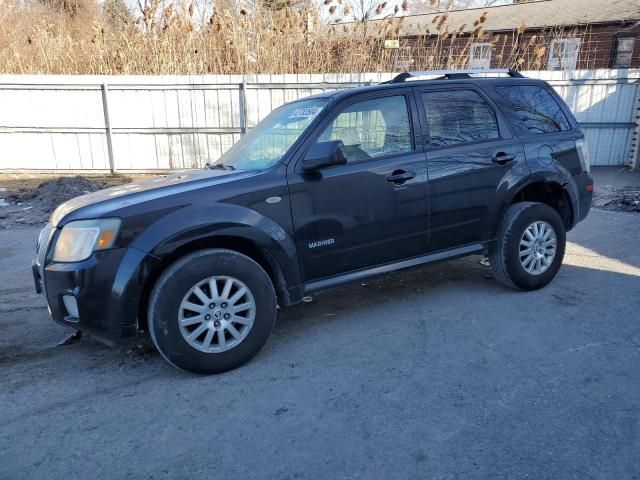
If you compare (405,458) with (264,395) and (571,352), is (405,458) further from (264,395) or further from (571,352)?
(571,352)

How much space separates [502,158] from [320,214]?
1833 millimetres

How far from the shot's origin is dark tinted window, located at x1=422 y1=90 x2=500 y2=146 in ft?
13.5

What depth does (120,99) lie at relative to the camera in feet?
38.5

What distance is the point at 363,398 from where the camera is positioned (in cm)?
294

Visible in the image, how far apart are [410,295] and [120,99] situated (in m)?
9.97

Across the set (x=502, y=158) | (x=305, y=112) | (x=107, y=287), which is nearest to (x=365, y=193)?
(x=305, y=112)

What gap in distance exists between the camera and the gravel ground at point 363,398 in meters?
2.41

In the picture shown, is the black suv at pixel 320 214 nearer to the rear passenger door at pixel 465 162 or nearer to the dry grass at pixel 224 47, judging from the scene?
the rear passenger door at pixel 465 162

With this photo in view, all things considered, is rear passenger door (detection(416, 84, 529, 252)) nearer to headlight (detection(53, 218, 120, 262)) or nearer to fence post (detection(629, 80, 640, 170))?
headlight (detection(53, 218, 120, 262))

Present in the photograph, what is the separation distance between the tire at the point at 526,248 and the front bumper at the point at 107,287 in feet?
9.91

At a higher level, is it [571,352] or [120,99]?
[120,99]

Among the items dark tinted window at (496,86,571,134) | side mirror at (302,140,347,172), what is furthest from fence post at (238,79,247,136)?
side mirror at (302,140,347,172)

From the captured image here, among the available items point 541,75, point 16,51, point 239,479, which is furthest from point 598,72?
point 16,51

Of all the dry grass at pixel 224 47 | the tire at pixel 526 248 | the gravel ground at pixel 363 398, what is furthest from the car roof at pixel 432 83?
the dry grass at pixel 224 47
